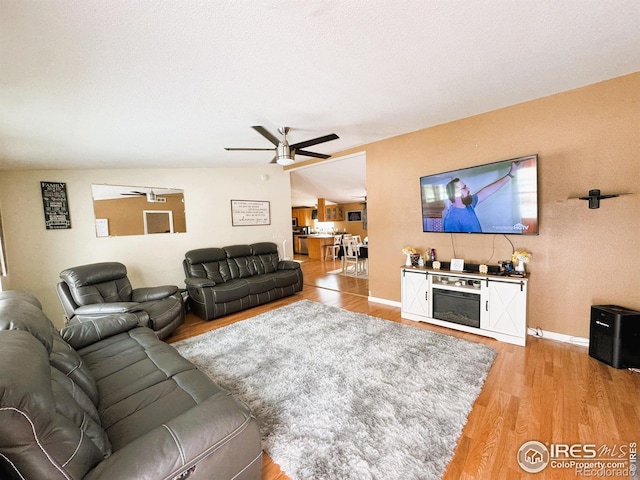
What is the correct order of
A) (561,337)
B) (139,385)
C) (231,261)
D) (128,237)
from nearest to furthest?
A: (139,385), (561,337), (128,237), (231,261)

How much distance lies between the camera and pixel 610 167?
240 cm

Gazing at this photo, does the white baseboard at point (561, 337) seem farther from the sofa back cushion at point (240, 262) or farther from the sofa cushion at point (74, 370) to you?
the sofa back cushion at point (240, 262)

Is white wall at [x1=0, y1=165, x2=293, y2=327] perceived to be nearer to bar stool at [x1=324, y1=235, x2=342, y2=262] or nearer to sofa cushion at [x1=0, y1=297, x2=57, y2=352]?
sofa cushion at [x1=0, y1=297, x2=57, y2=352]

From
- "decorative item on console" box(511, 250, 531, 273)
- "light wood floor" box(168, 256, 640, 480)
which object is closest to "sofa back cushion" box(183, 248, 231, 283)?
"light wood floor" box(168, 256, 640, 480)

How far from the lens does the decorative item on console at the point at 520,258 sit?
278cm

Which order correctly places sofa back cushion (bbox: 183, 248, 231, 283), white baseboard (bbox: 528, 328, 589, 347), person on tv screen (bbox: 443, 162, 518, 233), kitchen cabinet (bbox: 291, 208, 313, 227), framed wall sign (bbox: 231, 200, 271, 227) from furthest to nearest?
kitchen cabinet (bbox: 291, 208, 313, 227) → framed wall sign (bbox: 231, 200, 271, 227) → sofa back cushion (bbox: 183, 248, 231, 283) → person on tv screen (bbox: 443, 162, 518, 233) → white baseboard (bbox: 528, 328, 589, 347)

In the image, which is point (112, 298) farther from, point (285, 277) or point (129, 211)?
point (285, 277)

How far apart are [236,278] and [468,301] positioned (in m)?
3.54

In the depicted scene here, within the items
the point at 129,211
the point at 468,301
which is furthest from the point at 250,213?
the point at 468,301

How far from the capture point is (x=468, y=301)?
302 centimetres

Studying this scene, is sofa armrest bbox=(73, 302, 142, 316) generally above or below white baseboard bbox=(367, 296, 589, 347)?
above

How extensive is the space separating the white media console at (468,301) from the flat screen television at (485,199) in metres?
0.58

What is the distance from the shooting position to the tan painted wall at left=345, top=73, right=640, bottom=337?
7.68ft

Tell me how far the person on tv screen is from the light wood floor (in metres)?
1.33
